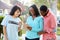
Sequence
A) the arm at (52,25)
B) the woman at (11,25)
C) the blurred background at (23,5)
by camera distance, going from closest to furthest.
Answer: the arm at (52,25)
the woman at (11,25)
the blurred background at (23,5)

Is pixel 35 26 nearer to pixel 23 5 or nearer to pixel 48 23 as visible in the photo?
pixel 48 23

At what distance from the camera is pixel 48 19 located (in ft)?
8.53

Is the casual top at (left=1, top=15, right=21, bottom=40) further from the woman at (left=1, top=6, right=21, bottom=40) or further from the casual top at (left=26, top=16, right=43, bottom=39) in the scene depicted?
the casual top at (left=26, top=16, right=43, bottom=39)

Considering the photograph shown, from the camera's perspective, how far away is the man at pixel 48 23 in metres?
2.58

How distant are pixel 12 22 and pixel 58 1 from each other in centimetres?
123

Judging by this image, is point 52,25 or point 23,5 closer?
point 52,25

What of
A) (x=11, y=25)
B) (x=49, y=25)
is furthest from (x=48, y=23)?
(x=11, y=25)

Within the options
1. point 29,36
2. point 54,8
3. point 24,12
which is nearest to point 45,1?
point 54,8

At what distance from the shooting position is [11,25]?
8.90 feet

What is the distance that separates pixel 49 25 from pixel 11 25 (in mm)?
688

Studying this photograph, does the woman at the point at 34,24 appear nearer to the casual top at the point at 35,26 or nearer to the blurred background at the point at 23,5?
the casual top at the point at 35,26

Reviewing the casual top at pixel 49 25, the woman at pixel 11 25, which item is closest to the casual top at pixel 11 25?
the woman at pixel 11 25

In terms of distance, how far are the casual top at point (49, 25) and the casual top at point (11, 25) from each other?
→ 55cm

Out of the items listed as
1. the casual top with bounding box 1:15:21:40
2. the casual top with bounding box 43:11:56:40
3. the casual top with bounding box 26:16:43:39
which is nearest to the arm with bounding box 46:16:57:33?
the casual top with bounding box 43:11:56:40
